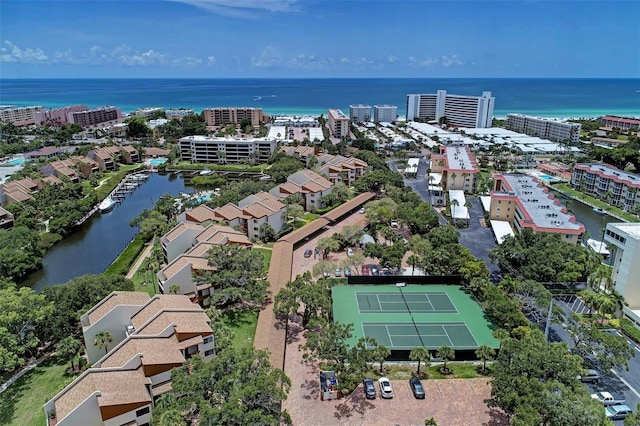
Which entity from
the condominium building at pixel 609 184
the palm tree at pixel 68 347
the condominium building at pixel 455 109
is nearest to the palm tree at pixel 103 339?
the palm tree at pixel 68 347

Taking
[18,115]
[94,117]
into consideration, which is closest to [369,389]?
[94,117]

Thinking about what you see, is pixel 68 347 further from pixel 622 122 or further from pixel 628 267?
pixel 622 122

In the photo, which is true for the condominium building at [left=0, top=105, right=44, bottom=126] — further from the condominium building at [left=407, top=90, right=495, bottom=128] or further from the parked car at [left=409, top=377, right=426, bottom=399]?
the parked car at [left=409, top=377, right=426, bottom=399]

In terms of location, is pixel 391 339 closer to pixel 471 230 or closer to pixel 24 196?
pixel 471 230

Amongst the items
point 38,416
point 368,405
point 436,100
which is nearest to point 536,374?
point 368,405

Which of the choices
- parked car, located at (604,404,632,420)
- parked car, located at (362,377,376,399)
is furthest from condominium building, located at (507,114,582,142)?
parked car, located at (362,377,376,399)

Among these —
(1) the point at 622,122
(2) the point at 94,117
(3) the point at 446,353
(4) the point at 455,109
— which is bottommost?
(3) the point at 446,353
